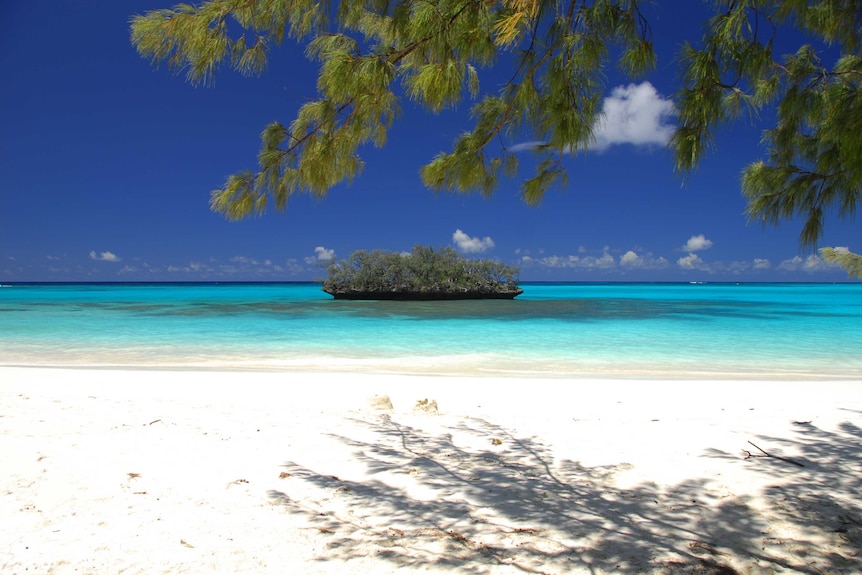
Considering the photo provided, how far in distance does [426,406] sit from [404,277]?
36728mm

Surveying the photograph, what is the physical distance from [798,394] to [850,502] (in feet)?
15.7

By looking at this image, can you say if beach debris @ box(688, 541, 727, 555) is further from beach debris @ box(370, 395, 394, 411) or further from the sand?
beach debris @ box(370, 395, 394, 411)

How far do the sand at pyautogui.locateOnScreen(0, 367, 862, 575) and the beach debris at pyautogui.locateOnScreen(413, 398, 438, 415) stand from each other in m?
0.06

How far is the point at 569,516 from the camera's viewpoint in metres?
3.00

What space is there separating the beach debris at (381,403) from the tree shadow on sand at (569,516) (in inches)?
65.4

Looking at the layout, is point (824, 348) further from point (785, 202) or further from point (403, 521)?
point (403, 521)

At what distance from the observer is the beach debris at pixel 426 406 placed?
19.3 ft

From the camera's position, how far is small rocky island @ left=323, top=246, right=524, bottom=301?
42344 mm

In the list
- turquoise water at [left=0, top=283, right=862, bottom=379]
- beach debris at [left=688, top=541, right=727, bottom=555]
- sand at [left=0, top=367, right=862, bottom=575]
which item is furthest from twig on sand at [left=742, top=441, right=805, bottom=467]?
turquoise water at [left=0, top=283, right=862, bottom=379]

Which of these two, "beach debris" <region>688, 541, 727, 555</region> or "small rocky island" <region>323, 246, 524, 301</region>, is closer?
"beach debris" <region>688, 541, 727, 555</region>

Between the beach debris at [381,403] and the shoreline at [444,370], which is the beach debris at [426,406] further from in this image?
the shoreline at [444,370]

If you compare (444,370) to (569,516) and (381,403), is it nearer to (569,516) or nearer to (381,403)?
(381,403)

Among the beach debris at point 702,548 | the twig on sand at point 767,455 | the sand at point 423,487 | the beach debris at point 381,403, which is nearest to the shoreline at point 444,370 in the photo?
the beach debris at point 381,403

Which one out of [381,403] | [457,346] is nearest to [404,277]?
[457,346]
